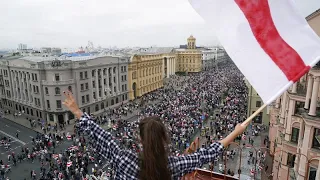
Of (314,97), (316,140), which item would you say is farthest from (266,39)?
(316,140)

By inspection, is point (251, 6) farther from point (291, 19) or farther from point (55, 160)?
point (55, 160)

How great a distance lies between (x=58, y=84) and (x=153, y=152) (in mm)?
40591

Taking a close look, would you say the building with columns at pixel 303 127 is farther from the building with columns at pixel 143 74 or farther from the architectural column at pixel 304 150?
the building with columns at pixel 143 74

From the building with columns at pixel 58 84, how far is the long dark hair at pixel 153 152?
40.3 metres

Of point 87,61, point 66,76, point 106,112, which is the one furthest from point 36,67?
point 106,112

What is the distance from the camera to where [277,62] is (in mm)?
4473

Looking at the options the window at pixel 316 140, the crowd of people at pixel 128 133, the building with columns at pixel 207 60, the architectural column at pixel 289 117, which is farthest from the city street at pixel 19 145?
the building with columns at pixel 207 60

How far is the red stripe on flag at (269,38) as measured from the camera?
4367mm

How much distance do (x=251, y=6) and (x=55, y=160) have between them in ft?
88.5

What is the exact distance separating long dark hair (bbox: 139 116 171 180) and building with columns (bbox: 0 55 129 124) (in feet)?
132

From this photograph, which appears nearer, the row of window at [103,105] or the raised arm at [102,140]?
the raised arm at [102,140]

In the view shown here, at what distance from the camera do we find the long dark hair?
8.01 ft

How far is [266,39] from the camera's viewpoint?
458cm

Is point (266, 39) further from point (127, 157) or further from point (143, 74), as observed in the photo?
point (143, 74)
